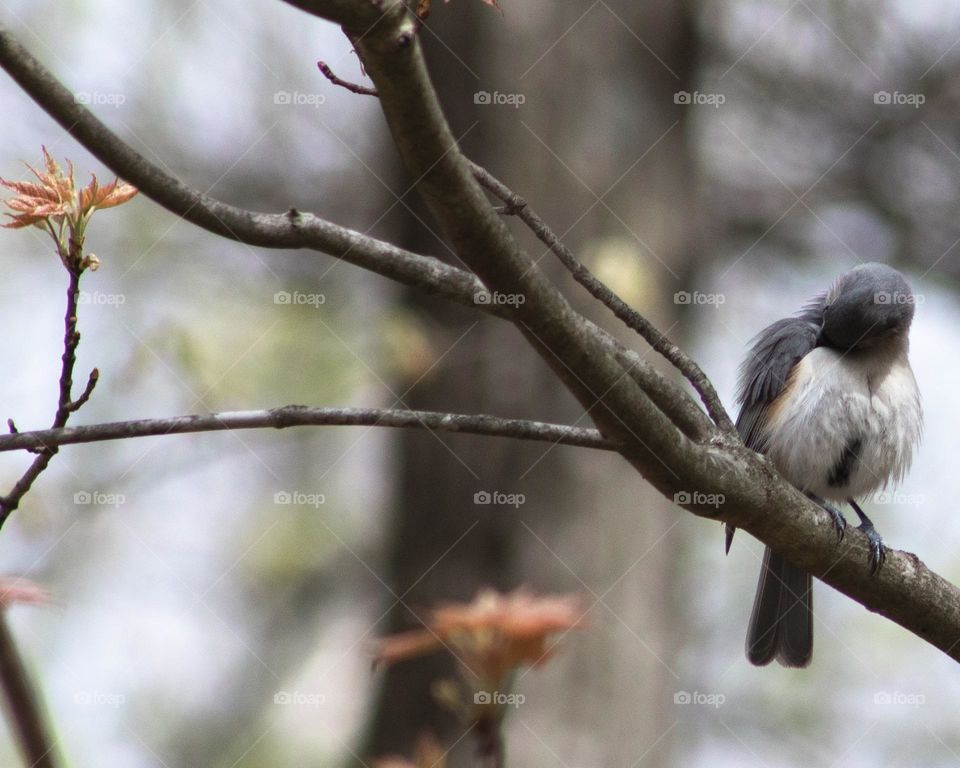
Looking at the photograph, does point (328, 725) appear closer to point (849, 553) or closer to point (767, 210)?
point (767, 210)

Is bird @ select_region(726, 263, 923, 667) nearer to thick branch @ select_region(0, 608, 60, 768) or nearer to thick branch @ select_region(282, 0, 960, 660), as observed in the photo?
thick branch @ select_region(282, 0, 960, 660)

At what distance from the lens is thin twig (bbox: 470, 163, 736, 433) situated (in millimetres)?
1922

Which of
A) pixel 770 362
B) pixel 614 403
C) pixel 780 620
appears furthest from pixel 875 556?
pixel 780 620

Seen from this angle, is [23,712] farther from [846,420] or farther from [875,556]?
[846,420]

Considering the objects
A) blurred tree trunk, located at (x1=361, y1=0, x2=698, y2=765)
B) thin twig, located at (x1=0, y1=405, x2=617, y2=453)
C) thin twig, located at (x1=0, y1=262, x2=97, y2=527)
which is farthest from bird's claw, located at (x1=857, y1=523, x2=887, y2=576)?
thin twig, located at (x1=0, y1=262, x2=97, y2=527)

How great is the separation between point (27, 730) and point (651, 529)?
3649mm

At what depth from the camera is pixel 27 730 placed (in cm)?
149

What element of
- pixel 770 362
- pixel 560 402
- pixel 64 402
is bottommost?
pixel 64 402

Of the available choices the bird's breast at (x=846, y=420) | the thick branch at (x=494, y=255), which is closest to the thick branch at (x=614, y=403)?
the thick branch at (x=494, y=255)

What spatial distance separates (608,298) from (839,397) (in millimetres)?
2337

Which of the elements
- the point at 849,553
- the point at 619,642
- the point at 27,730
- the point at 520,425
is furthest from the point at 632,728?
the point at 27,730

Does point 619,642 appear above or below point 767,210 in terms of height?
below

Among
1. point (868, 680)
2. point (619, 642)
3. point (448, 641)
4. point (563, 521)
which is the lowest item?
point (448, 641)

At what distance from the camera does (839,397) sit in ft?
13.6
